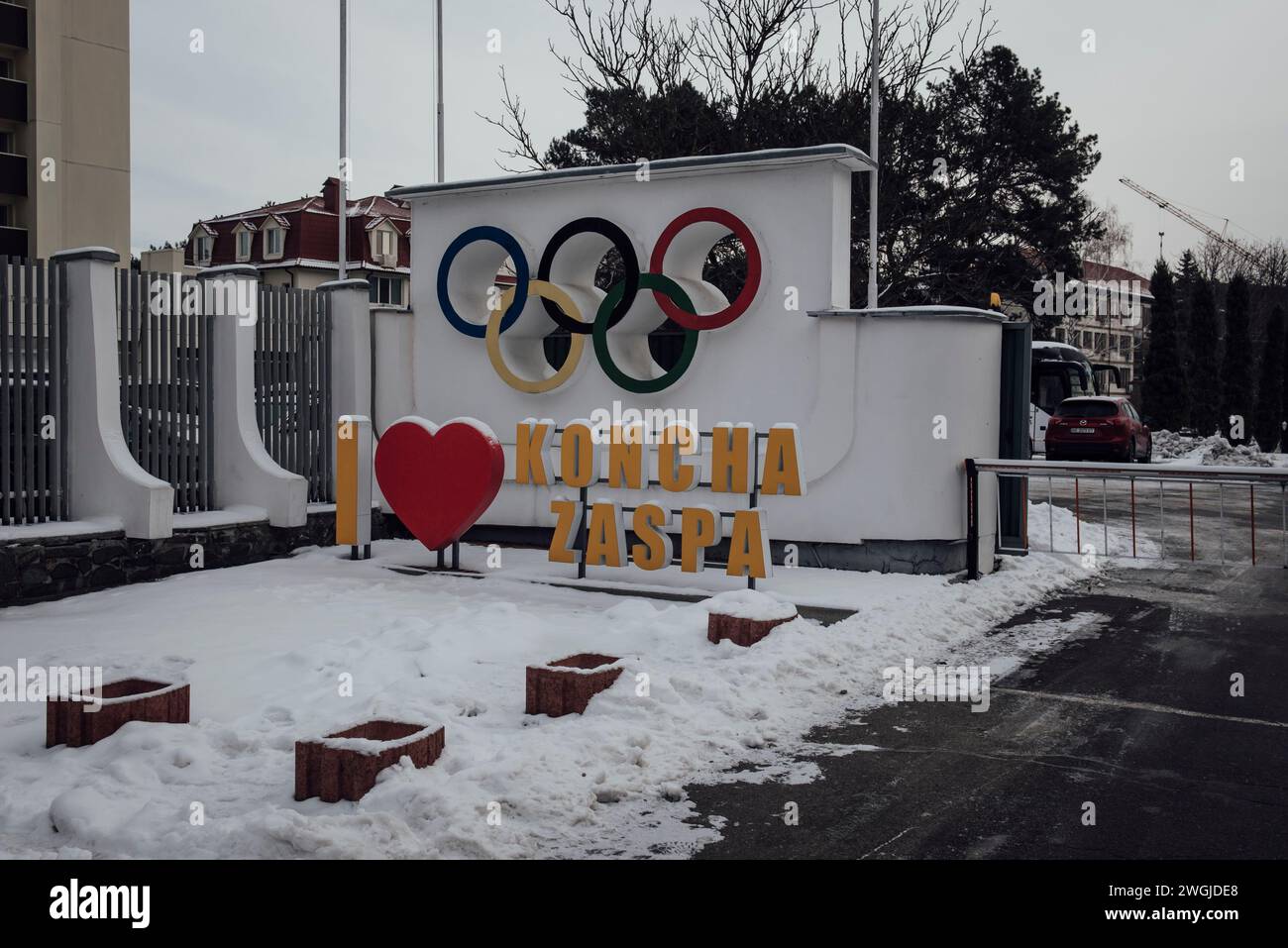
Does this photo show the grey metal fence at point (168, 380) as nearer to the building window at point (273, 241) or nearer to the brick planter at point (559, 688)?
the brick planter at point (559, 688)

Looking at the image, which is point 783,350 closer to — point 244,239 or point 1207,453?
point 1207,453

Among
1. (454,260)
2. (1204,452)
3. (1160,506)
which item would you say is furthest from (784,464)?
(1204,452)

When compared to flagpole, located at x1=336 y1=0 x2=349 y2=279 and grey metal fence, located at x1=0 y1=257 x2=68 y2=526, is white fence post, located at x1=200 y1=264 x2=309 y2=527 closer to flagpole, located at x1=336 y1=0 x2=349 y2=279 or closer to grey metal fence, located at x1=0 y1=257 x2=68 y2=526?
grey metal fence, located at x1=0 y1=257 x2=68 y2=526

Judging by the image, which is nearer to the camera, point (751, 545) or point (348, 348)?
point (751, 545)

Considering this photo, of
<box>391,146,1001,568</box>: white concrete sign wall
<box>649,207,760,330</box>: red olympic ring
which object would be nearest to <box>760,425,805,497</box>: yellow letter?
<box>391,146,1001,568</box>: white concrete sign wall

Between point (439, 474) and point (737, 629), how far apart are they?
4472 millimetres

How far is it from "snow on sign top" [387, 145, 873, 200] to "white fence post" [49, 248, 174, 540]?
4.52 metres

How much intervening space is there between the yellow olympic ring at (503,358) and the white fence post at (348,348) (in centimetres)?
155

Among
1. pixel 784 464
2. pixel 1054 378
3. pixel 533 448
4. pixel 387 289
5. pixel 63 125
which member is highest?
pixel 63 125

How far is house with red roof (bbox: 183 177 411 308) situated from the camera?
52156 mm

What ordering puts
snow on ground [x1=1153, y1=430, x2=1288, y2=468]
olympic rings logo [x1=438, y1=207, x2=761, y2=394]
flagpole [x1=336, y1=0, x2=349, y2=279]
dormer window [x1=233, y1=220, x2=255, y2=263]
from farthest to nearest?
dormer window [x1=233, y1=220, x2=255, y2=263] → snow on ground [x1=1153, y1=430, x2=1288, y2=468] → flagpole [x1=336, y1=0, x2=349, y2=279] → olympic rings logo [x1=438, y1=207, x2=761, y2=394]

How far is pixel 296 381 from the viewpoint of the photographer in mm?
13906
